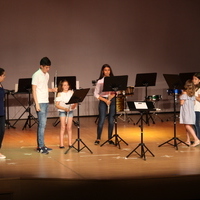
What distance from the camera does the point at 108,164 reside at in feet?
28.1

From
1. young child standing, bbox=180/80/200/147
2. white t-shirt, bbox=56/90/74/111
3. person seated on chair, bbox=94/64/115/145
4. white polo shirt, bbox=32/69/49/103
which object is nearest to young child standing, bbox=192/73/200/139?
young child standing, bbox=180/80/200/147

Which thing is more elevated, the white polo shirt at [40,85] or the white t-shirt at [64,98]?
the white polo shirt at [40,85]

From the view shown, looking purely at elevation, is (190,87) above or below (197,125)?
above

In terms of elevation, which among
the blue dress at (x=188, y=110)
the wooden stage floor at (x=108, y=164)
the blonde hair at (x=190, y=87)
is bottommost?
the wooden stage floor at (x=108, y=164)

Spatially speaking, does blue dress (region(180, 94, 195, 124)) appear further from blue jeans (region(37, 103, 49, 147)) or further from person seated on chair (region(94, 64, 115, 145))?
blue jeans (region(37, 103, 49, 147))

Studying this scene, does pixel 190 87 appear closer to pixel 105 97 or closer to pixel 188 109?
pixel 188 109

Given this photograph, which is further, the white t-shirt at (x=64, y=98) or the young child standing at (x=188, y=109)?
the young child standing at (x=188, y=109)

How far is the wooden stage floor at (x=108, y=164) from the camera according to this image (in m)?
7.29

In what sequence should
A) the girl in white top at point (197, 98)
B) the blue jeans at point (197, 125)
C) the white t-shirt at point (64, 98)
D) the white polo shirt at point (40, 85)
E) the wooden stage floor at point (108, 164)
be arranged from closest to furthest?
the wooden stage floor at point (108, 164)
the white polo shirt at point (40, 85)
the white t-shirt at point (64, 98)
the girl in white top at point (197, 98)
the blue jeans at point (197, 125)

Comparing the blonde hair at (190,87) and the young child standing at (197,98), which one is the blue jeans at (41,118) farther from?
the young child standing at (197,98)

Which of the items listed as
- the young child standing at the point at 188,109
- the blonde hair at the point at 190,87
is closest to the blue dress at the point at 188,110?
the young child standing at the point at 188,109

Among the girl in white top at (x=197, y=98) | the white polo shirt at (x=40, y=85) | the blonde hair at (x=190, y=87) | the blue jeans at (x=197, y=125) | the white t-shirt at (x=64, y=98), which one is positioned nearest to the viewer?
the white polo shirt at (x=40, y=85)

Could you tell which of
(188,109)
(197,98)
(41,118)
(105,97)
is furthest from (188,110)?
(41,118)

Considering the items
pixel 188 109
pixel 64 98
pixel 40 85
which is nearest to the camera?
pixel 40 85
